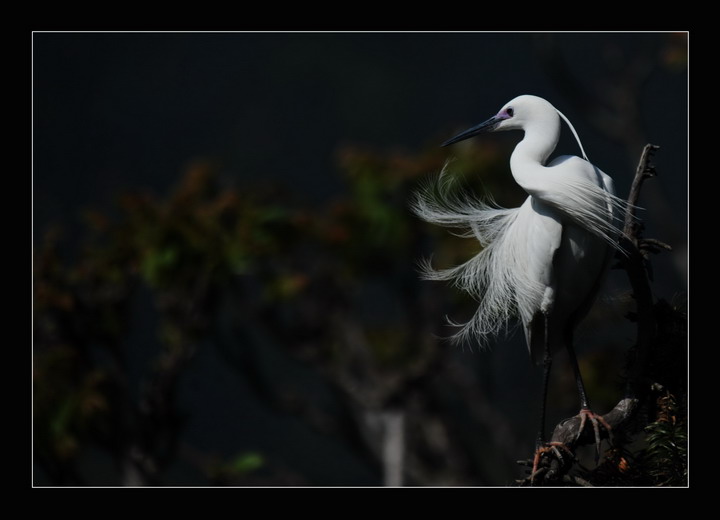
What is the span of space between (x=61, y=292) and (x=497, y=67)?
9.05 ft

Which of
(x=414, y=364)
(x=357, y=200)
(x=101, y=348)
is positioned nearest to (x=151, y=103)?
(x=357, y=200)

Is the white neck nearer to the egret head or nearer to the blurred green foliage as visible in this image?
the egret head

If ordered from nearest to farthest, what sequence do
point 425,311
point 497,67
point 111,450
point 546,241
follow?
1. point 546,241
2. point 111,450
3. point 425,311
4. point 497,67

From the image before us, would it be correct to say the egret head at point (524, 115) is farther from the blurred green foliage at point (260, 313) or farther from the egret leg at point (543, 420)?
the blurred green foliage at point (260, 313)

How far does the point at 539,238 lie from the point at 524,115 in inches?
12.0

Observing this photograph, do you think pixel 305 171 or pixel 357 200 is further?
pixel 305 171

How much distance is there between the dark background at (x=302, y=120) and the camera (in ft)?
16.8

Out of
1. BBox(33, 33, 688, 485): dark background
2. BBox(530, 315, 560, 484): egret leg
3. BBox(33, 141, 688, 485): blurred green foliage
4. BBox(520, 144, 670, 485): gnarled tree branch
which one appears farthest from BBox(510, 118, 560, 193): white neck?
BBox(33, 33, 688, 485): dark background

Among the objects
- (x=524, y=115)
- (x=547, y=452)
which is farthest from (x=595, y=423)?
(x=524, y=115)

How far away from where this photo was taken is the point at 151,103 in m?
5.50

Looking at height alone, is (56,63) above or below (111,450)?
above

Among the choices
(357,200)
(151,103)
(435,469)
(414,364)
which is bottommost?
(435,469)
